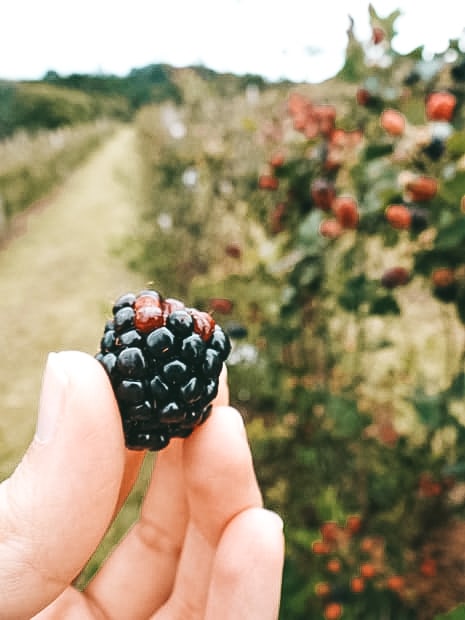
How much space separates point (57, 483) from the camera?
61 centimetres

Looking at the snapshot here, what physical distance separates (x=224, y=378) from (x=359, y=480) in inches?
48.5

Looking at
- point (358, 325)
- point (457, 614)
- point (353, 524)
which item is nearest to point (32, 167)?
point (358, 325)

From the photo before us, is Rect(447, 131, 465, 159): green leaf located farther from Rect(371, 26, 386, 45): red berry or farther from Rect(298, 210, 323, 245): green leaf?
Rect(371, 26, 386, 45): red berry

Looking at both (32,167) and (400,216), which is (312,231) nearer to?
(400,216)

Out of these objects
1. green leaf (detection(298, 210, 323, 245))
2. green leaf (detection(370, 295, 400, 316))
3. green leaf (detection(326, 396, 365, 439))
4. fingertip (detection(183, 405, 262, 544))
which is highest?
green leaf (detection(298, 210, 323, 245))

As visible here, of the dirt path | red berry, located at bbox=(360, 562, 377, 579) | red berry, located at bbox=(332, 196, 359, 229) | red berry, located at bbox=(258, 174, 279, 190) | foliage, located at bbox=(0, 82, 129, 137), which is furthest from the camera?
foliage, located at bbox=(0, 82, 129, 137)

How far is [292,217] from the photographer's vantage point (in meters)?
1.69

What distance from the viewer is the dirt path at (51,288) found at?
359 centimetres

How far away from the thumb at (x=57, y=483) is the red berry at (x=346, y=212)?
2.73ft

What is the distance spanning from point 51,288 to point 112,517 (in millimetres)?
5381

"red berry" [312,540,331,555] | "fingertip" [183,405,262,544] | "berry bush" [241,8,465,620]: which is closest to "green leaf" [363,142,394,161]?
"berry bush" [241,8,465,620]

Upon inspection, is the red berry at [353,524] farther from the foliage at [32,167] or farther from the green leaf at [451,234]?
the foliage at [32,167]

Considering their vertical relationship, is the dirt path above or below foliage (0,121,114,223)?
below

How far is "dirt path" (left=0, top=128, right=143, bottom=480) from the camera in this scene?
359 cm
